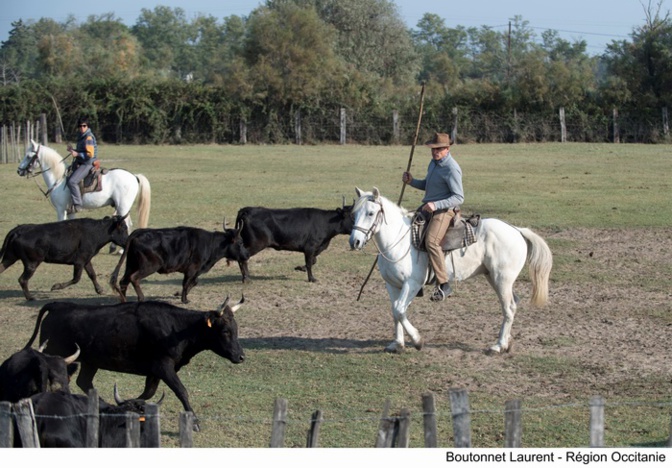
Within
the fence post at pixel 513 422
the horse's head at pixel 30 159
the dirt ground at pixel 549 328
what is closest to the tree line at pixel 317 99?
the horse's head at pixel 30 159

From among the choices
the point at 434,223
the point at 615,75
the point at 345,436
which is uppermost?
the point at 615,75

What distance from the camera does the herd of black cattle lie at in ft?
26.0

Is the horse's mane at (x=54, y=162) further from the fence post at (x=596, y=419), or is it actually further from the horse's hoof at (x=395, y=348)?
the fence post at (x=596, y=419)

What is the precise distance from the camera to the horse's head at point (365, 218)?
450 inches

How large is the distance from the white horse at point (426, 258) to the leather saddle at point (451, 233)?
0.33 ft

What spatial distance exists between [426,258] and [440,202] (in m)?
0.68

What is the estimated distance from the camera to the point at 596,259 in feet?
55.8

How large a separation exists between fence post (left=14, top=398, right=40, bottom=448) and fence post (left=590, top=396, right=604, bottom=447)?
11.0 ft

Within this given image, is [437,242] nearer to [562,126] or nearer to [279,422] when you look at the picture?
[279,422]

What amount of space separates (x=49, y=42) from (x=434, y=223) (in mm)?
54243

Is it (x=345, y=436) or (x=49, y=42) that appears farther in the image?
(x=49, y=42)
